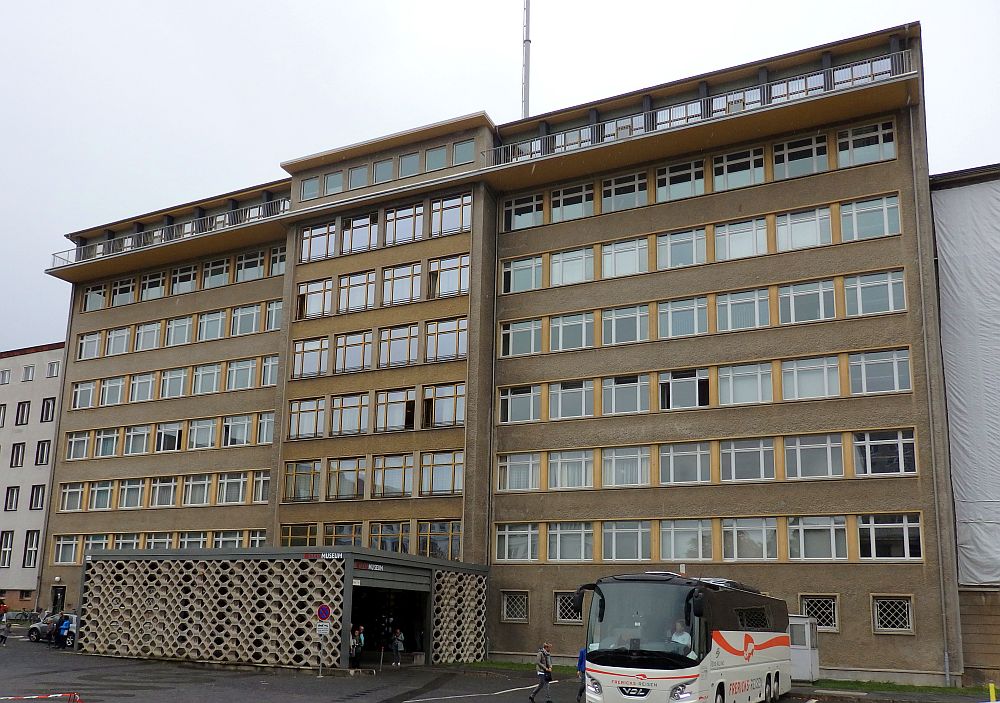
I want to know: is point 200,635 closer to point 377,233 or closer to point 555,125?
point 377,233

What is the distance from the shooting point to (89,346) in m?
57.4

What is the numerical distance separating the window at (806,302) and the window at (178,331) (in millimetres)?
31202

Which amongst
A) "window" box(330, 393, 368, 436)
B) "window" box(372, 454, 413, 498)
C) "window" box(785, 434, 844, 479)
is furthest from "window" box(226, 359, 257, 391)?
"window" box(785, 434, 844, 479)

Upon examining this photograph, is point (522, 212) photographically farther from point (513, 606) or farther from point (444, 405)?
point (513, 606)

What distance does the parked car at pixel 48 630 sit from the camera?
4228 centimetres

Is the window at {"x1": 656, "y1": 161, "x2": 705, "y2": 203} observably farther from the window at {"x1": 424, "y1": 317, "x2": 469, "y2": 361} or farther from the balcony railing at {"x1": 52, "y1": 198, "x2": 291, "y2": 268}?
the balcony railing at {"x1": 52, "y1": 198, "x2": 291, "y2": 268}

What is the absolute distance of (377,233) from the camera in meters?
46.6

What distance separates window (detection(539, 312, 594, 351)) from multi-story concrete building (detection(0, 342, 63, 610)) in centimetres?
3354

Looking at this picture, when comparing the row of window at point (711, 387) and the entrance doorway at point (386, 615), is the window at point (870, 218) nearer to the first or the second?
the row of window at point (711, 387)

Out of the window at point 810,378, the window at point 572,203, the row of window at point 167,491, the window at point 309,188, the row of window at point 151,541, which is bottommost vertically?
the row of window at point 151,541

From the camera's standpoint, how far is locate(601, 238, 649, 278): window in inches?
1641

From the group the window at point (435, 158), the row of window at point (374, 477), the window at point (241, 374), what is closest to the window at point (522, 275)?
the window at point (435, 158)

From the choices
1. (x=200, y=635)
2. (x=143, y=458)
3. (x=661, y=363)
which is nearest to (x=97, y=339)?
(x=143, y=458)

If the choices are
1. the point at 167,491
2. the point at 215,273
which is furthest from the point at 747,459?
the point at 215,273
